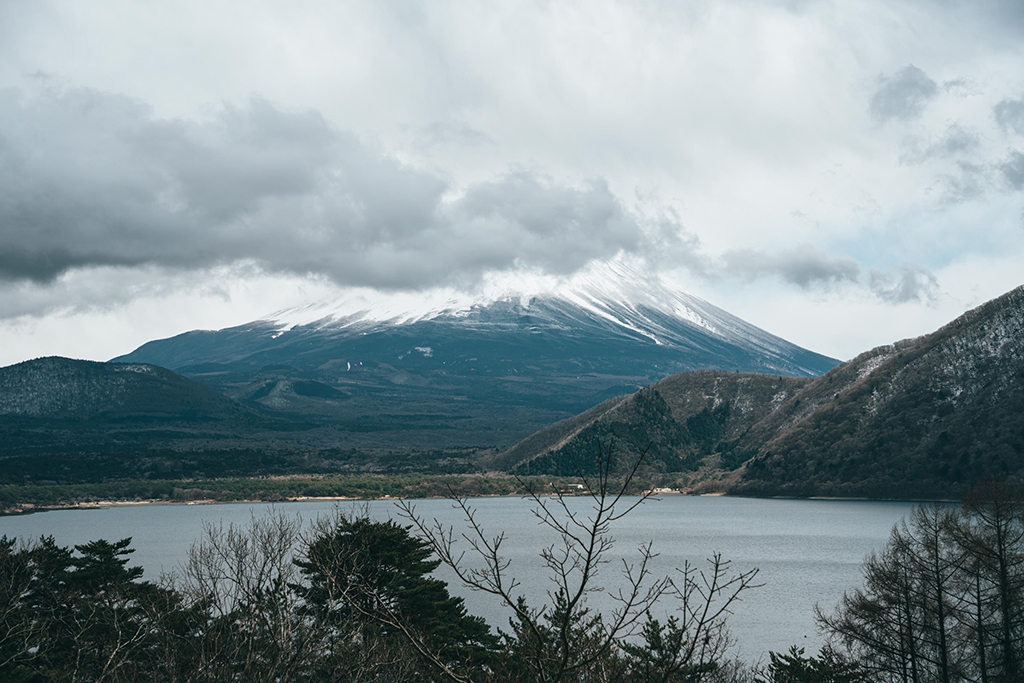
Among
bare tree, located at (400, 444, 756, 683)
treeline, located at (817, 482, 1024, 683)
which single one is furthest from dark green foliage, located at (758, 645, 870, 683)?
bare tree, located at (400, 444, 756, 683)

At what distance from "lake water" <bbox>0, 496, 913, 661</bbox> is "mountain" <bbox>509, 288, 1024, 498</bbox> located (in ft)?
24.3

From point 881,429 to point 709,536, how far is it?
53.6 m

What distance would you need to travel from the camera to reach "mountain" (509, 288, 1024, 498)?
12188 cm

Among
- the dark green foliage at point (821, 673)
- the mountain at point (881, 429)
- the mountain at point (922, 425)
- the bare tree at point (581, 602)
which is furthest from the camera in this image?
the mountain at point (881, 429)

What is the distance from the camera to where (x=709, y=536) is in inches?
3583

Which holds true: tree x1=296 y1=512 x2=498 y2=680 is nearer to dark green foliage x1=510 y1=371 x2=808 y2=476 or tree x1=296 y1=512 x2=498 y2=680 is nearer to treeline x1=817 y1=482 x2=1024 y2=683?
treeline x1=817 y1=482 x2=1024 y2=683

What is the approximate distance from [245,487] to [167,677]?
427ft

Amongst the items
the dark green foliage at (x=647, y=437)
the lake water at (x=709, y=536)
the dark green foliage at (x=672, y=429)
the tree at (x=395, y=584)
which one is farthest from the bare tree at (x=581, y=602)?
the dark green foliage at (x=647, y=437)

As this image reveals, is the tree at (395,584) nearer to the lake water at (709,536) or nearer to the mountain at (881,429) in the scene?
the lake water at (709,536)

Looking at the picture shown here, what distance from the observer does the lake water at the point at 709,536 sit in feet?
165

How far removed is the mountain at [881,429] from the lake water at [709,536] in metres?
7.42

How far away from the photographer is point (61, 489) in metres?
147

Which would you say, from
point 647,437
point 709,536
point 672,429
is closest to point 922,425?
point 709,536

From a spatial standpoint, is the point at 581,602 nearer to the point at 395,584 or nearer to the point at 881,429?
the point at 395,584
